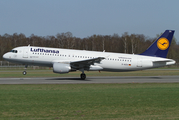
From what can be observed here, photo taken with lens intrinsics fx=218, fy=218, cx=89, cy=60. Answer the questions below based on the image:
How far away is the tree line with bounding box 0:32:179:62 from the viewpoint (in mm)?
92125

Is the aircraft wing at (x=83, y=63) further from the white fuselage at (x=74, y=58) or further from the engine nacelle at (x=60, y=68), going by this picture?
the engine nacelle at (x=60, y=68)

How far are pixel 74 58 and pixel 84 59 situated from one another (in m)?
1.38

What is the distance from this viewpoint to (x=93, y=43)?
104188mm

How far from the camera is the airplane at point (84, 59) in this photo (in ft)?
93.1

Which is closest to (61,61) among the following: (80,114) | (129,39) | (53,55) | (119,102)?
(53,55)

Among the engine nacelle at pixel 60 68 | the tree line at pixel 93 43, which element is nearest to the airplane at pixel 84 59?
the engine nacelle at pixel 60 68

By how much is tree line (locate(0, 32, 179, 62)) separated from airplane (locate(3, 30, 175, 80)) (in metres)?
52.6

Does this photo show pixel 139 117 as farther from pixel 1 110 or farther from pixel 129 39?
pixel 129 39

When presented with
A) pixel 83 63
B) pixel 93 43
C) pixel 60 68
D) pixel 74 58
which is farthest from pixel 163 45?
pixel 93 43

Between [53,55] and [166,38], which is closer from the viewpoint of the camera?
[53,55]

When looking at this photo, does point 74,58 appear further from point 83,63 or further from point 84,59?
point 83,63

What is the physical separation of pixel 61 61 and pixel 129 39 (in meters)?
71.6

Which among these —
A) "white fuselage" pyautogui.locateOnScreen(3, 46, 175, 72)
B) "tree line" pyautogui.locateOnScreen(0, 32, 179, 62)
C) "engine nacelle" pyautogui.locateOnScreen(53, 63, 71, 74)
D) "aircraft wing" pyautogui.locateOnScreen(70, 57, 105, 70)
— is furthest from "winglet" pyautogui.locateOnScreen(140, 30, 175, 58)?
"tree line" pyautogui.locateOnScreen(0, 32, 179, 62)

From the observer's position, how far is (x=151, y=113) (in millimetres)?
9570
